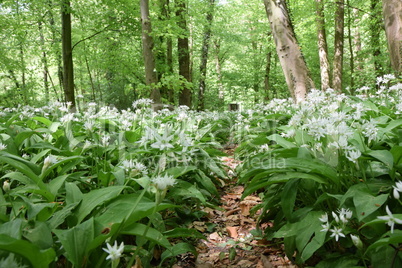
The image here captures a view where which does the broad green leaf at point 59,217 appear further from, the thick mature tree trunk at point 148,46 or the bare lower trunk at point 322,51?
the bare lower trunk at point 322,51

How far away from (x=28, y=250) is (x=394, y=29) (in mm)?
5546

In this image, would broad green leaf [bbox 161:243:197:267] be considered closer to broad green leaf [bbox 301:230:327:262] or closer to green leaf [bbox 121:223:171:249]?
green leaf [bbox 121:223:171:249]

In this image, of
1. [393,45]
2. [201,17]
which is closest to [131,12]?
[201,17]

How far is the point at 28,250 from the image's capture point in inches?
37.1

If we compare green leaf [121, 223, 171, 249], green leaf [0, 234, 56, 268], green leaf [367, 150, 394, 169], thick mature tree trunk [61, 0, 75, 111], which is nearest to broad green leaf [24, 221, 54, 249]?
green leaf [0, 234, 56, 268]

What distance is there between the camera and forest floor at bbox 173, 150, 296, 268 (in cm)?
184

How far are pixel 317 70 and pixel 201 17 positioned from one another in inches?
339

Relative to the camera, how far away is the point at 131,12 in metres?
7.81

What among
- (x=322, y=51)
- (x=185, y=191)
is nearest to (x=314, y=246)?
(x=185, y=191)

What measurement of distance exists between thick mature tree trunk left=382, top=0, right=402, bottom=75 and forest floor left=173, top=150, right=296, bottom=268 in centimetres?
369

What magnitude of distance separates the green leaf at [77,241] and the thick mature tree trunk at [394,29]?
200 inches

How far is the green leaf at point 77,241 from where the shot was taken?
1114 millimetres

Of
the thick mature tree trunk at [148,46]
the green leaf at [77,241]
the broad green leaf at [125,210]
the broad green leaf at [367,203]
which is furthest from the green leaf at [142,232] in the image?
the thick mature tree trunk at [148,46]

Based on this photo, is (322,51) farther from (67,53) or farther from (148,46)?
(67,53)
